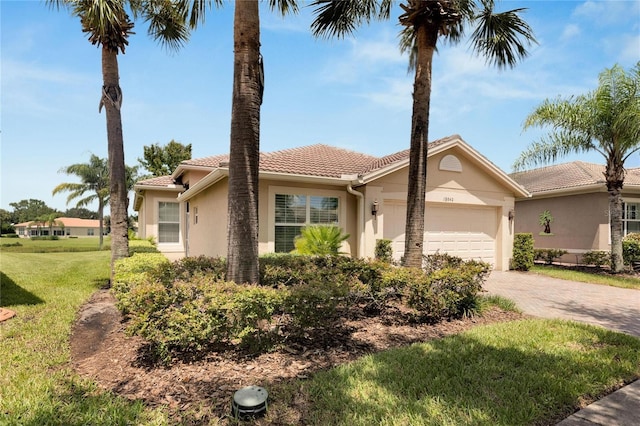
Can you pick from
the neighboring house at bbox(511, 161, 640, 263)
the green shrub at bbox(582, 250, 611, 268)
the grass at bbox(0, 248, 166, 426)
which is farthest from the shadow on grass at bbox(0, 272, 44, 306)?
the neighboring house at bbox(511, 161, 640, 263)

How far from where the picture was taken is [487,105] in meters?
→ 12.8

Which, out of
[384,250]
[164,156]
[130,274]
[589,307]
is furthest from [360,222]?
[164,156]

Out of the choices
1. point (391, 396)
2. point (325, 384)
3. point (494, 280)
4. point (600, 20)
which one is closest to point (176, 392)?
point (325, 384)

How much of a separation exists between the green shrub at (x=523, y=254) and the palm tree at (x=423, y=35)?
7760 millimetres

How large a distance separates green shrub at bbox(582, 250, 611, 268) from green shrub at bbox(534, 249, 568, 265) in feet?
3.86

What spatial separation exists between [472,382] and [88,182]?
41460 millimetres

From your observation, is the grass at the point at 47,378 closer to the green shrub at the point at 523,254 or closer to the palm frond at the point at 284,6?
the palm frond at the point at 284,6

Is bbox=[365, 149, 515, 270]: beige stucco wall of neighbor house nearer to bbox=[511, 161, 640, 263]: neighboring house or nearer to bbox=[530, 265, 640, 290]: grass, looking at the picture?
bbox=[530, 265, 640, 290]: grass

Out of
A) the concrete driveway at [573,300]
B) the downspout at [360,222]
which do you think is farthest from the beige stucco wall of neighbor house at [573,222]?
the downspout at [360,222]

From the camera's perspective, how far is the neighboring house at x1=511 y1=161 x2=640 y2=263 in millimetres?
15867

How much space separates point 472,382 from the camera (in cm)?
378

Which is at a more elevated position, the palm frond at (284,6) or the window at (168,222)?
the palm frond at (284,6)

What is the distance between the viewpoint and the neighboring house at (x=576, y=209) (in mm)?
15867

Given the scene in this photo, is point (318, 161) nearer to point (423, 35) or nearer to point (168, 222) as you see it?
point (423, 35)
